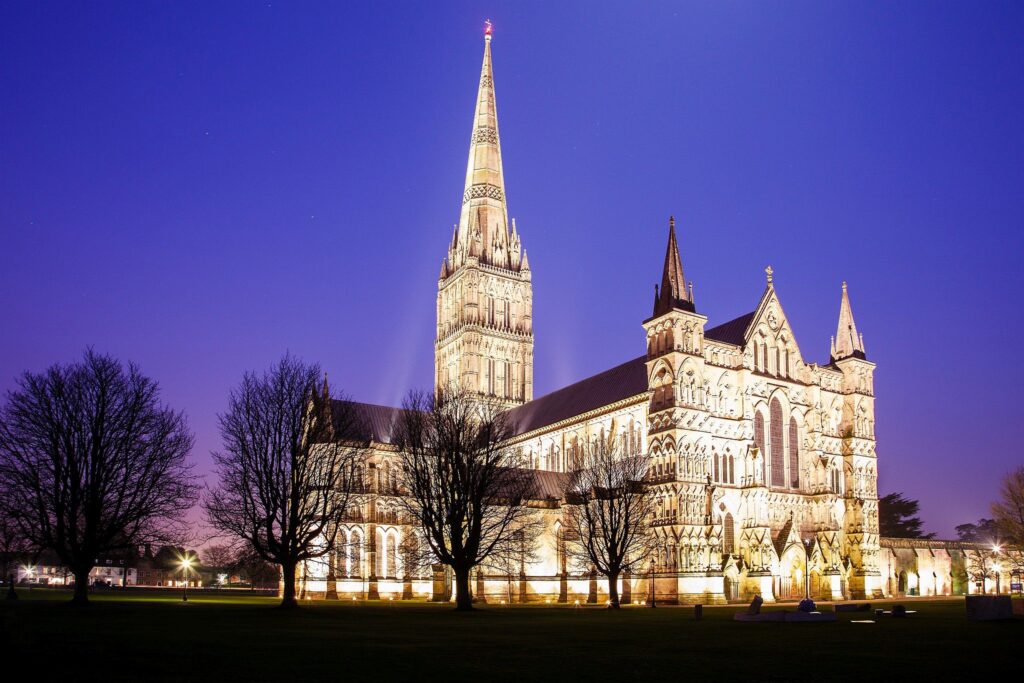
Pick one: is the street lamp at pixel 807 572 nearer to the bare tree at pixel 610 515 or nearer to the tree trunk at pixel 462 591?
the bare tree at pixel 610 515

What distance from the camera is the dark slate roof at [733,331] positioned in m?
73.7

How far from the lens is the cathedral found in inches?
2618

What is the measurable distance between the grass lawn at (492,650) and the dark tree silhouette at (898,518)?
9028cm

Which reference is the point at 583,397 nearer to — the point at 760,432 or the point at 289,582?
the point at 760,432

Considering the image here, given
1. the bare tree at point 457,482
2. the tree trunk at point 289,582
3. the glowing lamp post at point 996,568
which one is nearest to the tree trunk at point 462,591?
the bare tree at point 457,482

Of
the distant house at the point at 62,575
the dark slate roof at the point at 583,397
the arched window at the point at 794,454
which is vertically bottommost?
the distant house at the point at 62,575

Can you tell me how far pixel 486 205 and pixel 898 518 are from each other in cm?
6727

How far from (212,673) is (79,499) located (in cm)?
3857

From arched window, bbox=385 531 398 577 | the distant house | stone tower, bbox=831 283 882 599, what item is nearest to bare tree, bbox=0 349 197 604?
arched window, bbox=385 531 398 577

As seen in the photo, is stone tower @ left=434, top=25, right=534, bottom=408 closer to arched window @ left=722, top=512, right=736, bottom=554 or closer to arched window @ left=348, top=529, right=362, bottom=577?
arched window @ left=348, top=529, right=362, bottom=577

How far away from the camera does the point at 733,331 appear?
75.1m

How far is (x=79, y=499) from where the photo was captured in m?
52.6

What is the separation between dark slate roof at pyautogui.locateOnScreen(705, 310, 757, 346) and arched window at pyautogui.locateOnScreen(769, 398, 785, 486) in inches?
214

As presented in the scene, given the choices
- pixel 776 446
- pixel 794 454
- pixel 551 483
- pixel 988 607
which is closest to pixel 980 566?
pixel 794 454
